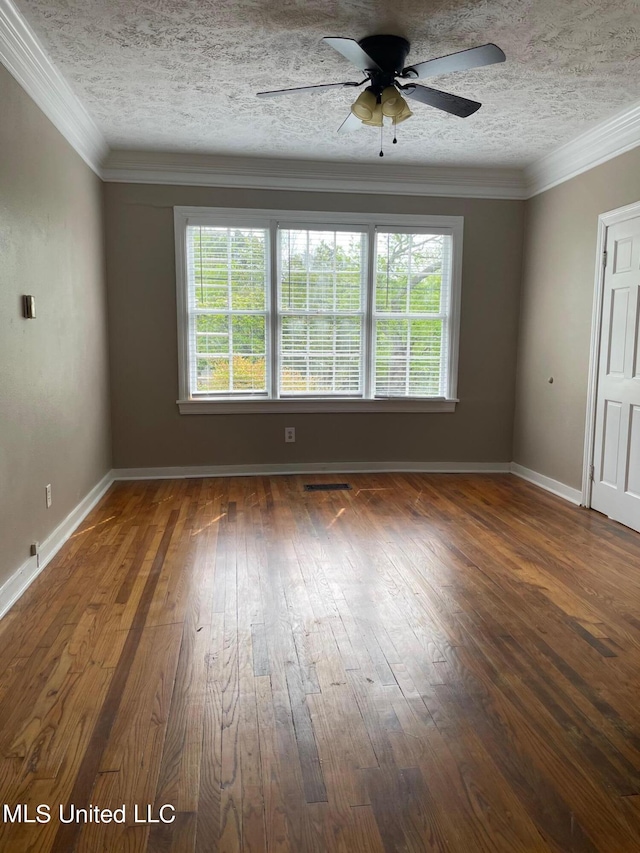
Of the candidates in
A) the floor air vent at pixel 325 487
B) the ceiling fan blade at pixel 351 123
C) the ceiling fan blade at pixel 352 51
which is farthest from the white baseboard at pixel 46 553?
the ceiling fan blade at pixel 351 123

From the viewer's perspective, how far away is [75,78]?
3.60m

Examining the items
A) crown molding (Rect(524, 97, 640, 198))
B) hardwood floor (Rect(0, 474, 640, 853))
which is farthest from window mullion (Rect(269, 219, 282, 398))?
crown molding (Rect(524, 97, 640, 198))

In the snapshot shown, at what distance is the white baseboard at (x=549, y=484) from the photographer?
16.1 feet

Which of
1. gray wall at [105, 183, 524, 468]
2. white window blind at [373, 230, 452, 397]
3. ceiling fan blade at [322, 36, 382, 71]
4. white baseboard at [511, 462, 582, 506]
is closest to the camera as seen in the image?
ceiling fan blade at [322, 36, 382, 71]

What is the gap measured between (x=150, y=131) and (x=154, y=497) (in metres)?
2.84

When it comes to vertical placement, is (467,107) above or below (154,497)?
above

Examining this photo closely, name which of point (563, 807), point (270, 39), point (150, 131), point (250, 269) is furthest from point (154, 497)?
point (563, 807)

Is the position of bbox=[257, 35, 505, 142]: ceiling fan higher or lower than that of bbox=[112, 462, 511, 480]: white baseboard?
higher

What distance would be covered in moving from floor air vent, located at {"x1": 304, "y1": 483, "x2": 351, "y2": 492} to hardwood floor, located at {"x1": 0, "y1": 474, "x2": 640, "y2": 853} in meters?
1.15

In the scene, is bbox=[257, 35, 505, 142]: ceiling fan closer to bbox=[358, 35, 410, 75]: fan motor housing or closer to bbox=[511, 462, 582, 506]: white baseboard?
bbox=[358, 35, 410, 75]: fan motor housing

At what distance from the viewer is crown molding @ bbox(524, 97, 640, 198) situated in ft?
13.4

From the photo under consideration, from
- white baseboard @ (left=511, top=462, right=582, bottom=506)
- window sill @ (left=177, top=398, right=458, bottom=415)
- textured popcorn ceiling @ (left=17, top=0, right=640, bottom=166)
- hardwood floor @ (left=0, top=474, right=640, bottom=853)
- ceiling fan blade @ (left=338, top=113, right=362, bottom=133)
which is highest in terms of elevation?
textured popcorn ceiling @ (left=17, top=0, right=640, bottom=166)

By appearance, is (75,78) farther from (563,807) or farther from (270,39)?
(563,807)

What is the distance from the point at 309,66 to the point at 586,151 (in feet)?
7.84
